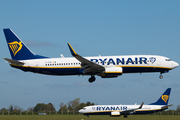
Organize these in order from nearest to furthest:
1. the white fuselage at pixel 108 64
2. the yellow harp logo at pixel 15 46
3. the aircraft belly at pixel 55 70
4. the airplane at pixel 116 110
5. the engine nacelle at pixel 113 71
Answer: the engine nacelle at pixel 113 71
the white fuselage at pixel 108 64
the aircraft belly at pixel 55 70
the yellow harp logo at pixel 15 46
the airplane at pixel 116 110

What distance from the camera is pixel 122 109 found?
264ft

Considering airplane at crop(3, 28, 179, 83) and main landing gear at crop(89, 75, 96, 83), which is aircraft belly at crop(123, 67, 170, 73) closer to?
airplane at crop(3, 28, 179, 83)

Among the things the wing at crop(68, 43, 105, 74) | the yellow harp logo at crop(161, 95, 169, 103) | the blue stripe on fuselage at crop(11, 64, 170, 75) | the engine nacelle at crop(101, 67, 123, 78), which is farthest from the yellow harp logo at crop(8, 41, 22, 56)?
the yellow harp logo at crop(161, 95, 169, 103)

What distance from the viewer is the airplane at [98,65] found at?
5181cm

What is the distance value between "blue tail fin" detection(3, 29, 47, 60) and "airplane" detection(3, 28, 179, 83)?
4.03 feet

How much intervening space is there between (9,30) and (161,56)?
35.5m

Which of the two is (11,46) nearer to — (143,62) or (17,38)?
(17,38)

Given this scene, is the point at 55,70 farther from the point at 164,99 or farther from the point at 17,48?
the point at 164,99

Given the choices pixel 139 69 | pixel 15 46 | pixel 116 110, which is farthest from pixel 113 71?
pixel 116 110

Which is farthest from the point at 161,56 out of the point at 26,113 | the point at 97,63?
the point at 26,113

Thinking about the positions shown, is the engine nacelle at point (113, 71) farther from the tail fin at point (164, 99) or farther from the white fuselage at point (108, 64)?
the tail fin at point (164, 99)

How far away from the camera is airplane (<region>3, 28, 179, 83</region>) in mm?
51812

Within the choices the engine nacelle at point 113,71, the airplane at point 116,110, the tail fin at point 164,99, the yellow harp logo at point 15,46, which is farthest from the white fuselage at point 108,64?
the tail fin at point 164,99

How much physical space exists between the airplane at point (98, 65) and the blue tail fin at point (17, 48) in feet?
4.03
